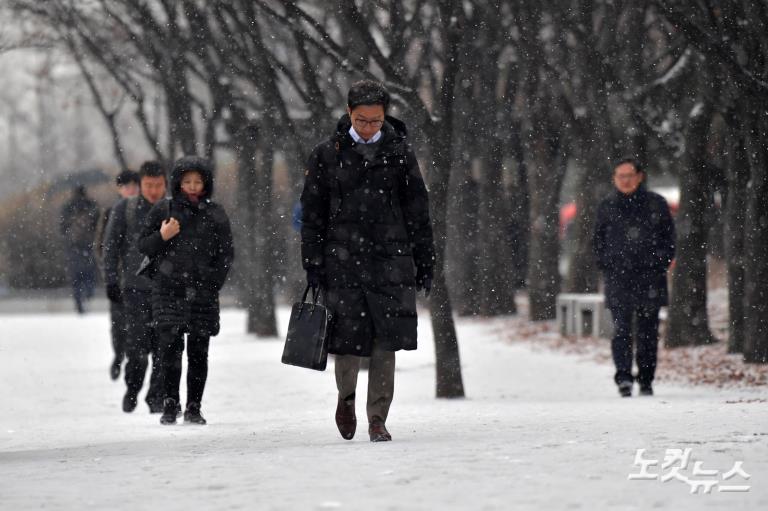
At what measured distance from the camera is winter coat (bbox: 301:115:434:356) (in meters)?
7.87

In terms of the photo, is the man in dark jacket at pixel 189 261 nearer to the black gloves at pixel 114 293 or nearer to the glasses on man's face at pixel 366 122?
the black gloves at pixel 114 293

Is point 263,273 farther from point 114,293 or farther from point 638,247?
point 638,247

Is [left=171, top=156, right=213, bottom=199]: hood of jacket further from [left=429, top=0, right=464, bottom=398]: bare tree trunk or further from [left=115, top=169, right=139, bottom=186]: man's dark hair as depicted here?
[left=429, top=0, right=464, bottom=398]: bare tree trunk

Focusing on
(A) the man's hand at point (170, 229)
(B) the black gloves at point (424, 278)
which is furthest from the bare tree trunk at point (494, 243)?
(B) the black gloves at point (424, 278)

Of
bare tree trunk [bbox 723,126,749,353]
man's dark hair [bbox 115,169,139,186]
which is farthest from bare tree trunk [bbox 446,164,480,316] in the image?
man's dark hair [bbox 115,169,139,186]

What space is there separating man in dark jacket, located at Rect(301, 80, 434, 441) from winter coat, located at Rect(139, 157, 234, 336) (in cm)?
201

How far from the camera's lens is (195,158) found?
32.3 ft

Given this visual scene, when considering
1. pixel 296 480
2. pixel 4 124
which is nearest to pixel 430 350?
pixel 296 480

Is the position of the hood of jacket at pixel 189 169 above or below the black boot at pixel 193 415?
above

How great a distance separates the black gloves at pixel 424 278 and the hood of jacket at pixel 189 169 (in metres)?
2.34

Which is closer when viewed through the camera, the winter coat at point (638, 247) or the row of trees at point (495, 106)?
the winter coat at point (638, 247)

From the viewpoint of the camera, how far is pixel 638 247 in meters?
11.7

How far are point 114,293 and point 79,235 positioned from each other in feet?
54.2

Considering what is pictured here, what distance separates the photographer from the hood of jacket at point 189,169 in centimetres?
983
